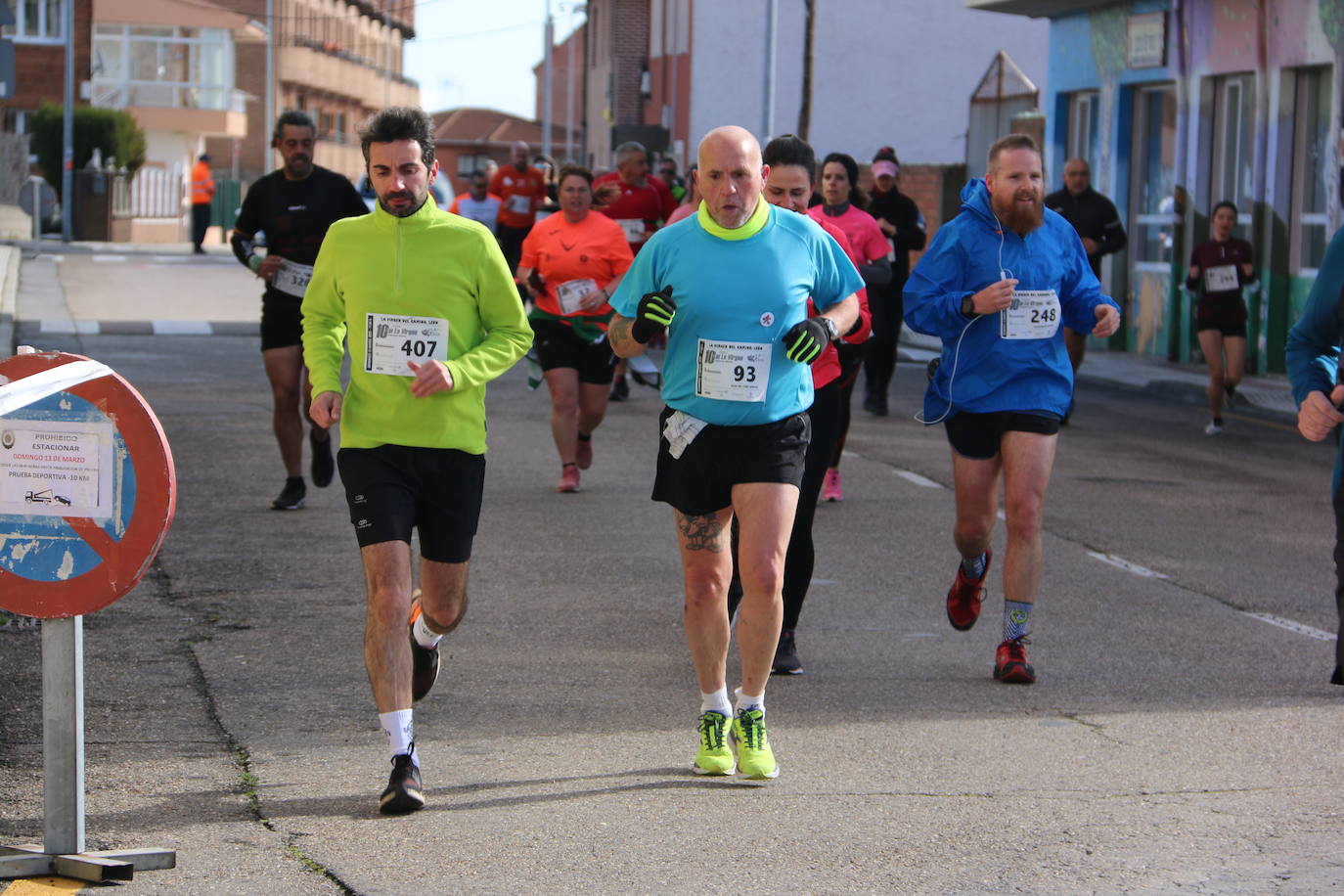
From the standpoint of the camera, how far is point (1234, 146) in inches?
904

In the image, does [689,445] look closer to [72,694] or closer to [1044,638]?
[72,694]

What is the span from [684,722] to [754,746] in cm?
73

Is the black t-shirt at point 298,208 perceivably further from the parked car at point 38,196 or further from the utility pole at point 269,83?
the utility pole at point 269,83

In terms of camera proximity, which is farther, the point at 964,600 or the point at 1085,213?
the point at 1085,213

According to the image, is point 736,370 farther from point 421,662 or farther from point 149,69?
point 149,69

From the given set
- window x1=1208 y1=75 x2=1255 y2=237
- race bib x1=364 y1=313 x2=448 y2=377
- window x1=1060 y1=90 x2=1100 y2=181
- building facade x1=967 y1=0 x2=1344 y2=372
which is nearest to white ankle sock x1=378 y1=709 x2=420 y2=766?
race bib x1=364 y1=313 x2=448 y2=377

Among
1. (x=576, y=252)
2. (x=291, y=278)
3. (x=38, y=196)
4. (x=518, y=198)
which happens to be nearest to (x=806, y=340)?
(x=291, y=278)

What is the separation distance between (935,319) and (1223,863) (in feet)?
9.40

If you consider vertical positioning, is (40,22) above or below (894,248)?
above

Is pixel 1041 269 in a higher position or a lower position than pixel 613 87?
lower

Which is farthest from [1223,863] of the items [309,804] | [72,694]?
[72,694]

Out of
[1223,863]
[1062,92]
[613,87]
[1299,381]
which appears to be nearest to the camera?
[1223,863]

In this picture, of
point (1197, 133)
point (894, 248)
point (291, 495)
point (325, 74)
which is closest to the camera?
point (291, 495)

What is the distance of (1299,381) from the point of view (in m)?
6.46
